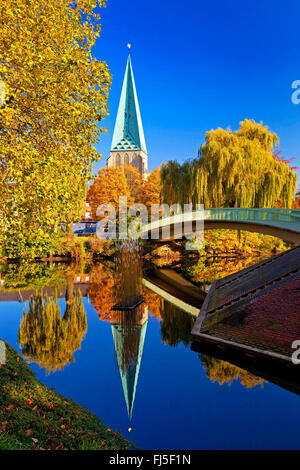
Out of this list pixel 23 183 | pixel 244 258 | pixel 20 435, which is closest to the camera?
pixel 20 435

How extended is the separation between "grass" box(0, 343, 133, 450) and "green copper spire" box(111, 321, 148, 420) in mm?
1471

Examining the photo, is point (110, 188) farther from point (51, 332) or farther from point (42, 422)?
point (42, 422)

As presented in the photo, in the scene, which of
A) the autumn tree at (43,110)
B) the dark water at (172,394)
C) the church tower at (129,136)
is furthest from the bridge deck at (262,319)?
the church tower at (129,136)

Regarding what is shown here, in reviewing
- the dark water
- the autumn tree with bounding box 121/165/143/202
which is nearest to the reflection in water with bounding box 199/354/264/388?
the dark water

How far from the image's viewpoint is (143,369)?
961 centimetres

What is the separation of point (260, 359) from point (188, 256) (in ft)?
82.0

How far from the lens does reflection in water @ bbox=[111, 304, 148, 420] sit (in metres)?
8.60

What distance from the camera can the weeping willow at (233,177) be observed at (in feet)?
81.7

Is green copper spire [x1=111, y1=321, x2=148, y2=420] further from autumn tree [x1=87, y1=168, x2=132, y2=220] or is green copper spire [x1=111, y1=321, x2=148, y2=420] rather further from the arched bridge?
autumn tree [x1=87, y1=168, x2=132, y2=220]

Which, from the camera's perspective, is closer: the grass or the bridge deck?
the grass

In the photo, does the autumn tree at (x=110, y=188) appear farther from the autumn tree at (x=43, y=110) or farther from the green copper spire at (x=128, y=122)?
the green copper spire at (x=128, y=122)

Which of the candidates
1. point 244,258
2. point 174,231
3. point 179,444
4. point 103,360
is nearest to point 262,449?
point 179,444

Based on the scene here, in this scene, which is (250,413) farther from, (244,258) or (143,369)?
(244,258)

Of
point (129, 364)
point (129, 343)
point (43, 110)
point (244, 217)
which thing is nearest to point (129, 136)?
point (244, 217)
